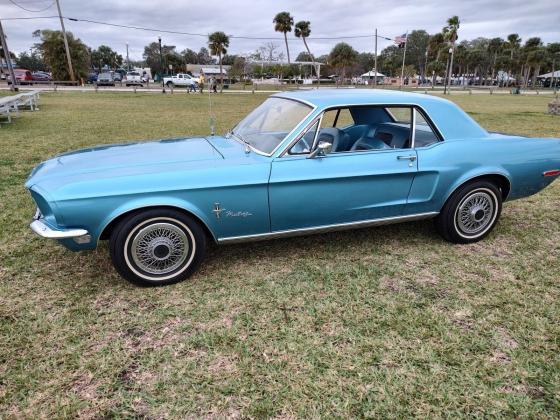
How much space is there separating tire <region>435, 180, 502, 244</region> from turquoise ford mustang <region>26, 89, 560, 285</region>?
11 millimetres

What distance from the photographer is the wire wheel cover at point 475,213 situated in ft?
12.3

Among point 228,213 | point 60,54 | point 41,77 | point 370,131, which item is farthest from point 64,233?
point 41,77

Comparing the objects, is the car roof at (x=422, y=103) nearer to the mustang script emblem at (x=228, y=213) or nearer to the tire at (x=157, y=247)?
the mustang script emblem at (x=228, y=213)

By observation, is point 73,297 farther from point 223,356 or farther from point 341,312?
point 341,312

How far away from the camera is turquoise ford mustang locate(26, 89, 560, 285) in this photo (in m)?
2.83

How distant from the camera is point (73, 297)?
2932 millimetres

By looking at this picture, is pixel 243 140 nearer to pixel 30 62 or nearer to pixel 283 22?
pixel 283 22

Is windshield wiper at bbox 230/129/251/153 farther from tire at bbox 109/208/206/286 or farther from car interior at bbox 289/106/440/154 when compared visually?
tire at bbox 109/208/206/286

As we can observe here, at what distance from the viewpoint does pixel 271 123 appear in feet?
12.1

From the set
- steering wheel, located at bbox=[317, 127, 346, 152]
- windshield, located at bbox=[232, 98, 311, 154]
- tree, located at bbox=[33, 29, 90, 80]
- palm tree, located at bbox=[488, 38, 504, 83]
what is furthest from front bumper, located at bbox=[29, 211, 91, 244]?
palm tree, located at bbox=[488, 38, 504, 83]

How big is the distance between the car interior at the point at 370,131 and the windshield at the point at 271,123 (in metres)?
0.21

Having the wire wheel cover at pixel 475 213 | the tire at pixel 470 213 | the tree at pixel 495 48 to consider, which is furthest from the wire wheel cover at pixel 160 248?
the tree at pixel 495 48

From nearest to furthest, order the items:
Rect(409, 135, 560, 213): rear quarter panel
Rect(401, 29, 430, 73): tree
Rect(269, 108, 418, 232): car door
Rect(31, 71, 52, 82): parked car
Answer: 1. Rect(269, 108, 418, 232): car door
2. Rect(409, 135, 560, 213): rear quarter panel
3. Rect(31, 71, 52, 82): parked car
4. Rect(401, 29, 430, 73): tree

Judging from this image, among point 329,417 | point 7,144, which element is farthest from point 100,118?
point 329,417
